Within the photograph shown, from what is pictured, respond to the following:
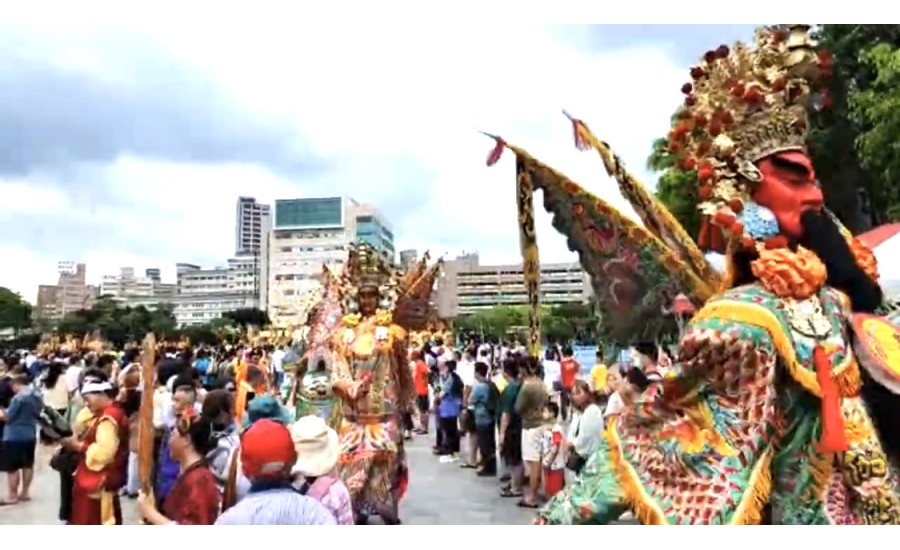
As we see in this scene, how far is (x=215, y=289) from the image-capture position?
4584 inches

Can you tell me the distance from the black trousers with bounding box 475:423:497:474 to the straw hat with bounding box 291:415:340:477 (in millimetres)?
7791

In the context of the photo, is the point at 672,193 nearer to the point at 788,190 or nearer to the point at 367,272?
the point at 367,272

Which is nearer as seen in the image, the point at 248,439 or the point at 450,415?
the point at 248,439

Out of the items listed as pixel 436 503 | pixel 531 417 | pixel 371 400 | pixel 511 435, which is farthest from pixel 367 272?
pixel 511 435

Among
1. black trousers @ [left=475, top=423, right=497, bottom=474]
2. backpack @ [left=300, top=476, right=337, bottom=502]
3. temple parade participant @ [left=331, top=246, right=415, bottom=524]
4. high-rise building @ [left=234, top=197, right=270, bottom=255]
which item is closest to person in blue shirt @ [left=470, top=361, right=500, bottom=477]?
black trousers @ [left=475, top=423, right=497, bottom=474]

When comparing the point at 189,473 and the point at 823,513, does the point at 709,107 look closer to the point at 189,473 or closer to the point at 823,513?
the point at 823,513

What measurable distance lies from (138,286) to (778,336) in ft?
447

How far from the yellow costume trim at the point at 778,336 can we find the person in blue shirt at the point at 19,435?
843 cm

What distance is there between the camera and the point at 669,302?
12.5 feet

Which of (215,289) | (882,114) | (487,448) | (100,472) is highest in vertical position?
(215,289)

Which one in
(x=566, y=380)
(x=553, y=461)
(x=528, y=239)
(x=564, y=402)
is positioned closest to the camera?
(x=528, y=239)

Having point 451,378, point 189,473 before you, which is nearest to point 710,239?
point 189,473

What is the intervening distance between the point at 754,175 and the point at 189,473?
7.89ft

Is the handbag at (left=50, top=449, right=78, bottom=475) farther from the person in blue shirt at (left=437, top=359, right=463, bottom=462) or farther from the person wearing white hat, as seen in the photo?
the person in blue shirt at (left=437, top=359, right=463, bottom=462)
